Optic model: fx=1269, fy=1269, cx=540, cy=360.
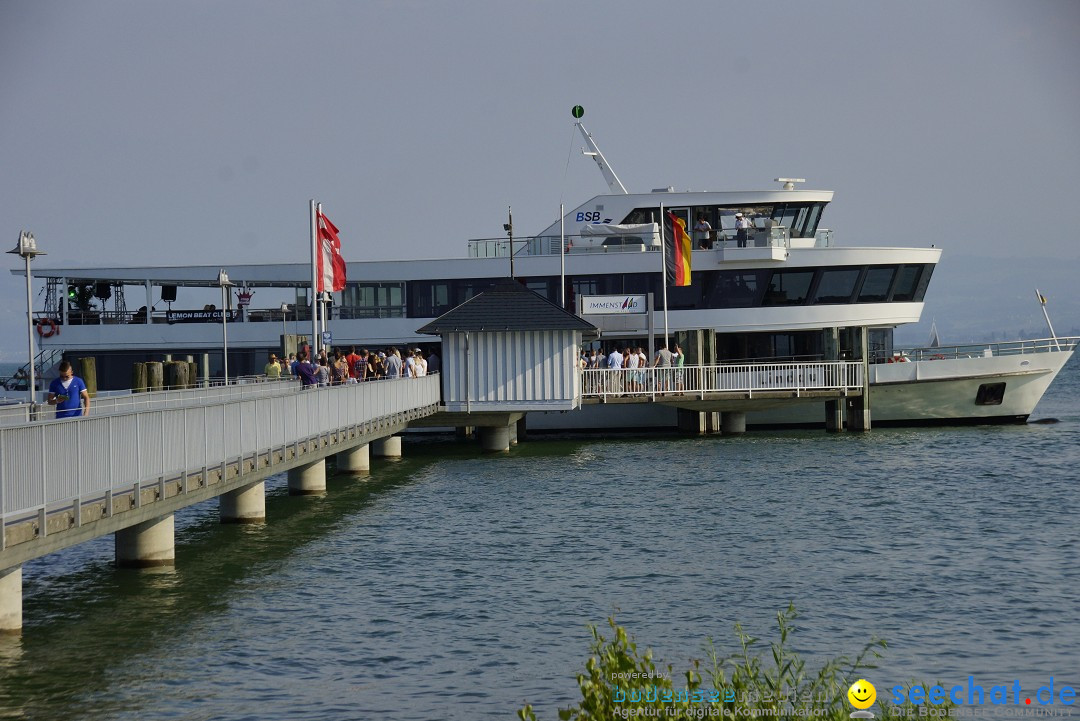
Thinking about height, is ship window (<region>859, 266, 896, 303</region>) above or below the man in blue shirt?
above

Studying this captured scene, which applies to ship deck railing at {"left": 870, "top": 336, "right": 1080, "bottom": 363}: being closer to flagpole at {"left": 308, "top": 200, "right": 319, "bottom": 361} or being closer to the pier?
the pier

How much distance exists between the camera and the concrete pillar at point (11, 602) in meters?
12.9

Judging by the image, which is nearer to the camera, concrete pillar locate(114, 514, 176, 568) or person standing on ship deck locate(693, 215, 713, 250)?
concrete pillar locate(114, 514, 176, 568)

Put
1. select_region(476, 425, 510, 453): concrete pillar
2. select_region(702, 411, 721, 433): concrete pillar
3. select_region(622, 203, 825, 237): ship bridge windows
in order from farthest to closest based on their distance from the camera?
select_region(622, 203, 825, 237): ship bridge windows, select_region(702, 411, 721, 433): concrete pillar, select_region(476, 425, 510, 453): concrete pillar

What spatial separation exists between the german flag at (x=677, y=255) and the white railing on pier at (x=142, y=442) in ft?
49.9

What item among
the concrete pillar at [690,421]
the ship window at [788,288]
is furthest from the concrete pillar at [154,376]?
the ship window at [788,288]

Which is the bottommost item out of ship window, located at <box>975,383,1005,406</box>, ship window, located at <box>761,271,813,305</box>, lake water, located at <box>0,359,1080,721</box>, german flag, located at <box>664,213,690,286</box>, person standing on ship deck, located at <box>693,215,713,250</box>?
lake water, located at <box>0,359,1080,721</box>

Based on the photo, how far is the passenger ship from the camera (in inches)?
1522

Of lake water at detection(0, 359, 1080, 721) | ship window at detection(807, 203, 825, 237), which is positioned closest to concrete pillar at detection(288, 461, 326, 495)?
lake water at detection(0, 359, 1080, 721)

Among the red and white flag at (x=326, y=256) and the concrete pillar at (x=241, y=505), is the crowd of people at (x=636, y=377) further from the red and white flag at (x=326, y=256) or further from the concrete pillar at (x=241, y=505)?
the concrete pillar at (x=241, y=505)

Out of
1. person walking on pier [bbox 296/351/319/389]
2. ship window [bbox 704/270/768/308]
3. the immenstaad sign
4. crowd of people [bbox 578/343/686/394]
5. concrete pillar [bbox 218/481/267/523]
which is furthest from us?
ship window [bbox 704/270/768/308]

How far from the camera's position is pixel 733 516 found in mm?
22266

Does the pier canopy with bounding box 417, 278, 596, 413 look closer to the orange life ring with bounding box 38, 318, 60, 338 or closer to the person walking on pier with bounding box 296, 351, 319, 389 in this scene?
the person walking on pier with bounding box 296, 351, 319, 389

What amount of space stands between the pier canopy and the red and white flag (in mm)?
2874
